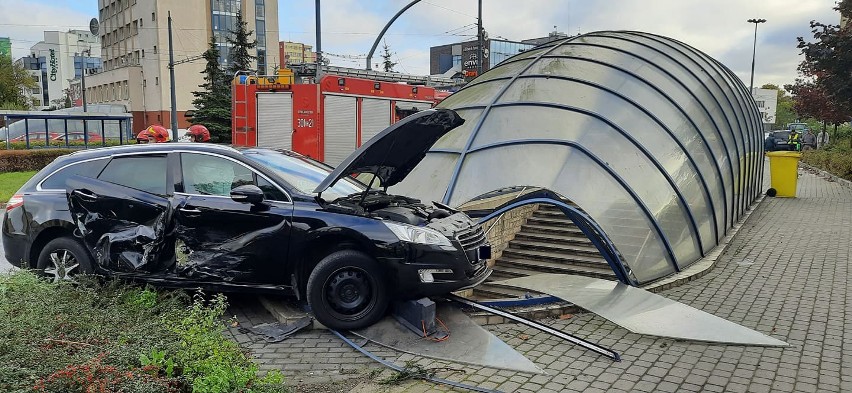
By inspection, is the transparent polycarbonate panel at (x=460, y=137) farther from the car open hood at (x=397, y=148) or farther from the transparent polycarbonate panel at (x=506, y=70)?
the car open hood at (x=397, y=148)

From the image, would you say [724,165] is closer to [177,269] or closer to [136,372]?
[177,269]

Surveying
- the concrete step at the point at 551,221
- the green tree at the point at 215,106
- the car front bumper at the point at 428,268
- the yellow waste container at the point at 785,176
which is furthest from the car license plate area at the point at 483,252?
the green tree at the point at 215,106

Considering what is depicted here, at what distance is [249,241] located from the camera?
5727 mm

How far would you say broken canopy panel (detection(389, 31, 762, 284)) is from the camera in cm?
812

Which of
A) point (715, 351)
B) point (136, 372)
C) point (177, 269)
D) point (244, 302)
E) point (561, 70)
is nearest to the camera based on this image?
point (136, 372)

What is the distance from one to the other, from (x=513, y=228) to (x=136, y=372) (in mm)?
8364

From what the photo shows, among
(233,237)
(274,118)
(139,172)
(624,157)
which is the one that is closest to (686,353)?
(624,157)

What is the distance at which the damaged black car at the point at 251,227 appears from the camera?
555 cm

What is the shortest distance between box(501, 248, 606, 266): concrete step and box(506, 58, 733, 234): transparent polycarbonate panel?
236cm

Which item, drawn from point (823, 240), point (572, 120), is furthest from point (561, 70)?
point (823, 240)

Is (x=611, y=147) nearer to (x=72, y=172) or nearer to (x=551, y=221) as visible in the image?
Answer: (x=551, y=221)

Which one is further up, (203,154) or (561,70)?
(561,70)

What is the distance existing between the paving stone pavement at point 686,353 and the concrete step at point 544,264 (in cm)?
212

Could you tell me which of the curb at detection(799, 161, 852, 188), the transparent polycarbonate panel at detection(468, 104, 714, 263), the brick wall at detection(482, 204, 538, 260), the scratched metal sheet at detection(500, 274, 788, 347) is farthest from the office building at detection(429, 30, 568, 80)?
the scratched metal sheet at detection(500, 274, 788, 347)
